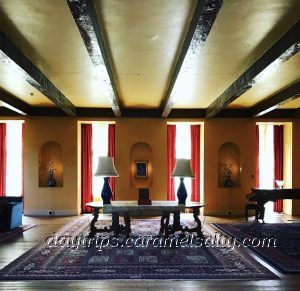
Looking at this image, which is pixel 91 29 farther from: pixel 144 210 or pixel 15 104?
pixel 15 104

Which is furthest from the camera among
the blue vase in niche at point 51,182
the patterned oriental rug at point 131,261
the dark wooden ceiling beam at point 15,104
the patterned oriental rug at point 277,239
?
the blue vase in niche at point 51,182

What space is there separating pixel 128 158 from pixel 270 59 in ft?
18.6

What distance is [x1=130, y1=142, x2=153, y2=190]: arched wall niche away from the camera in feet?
33.2

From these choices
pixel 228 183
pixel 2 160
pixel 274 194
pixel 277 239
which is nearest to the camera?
pixel 277 239

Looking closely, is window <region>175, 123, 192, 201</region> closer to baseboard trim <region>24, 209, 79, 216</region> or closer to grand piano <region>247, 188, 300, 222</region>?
grand piano <region>247, 188, 300, 222</region>

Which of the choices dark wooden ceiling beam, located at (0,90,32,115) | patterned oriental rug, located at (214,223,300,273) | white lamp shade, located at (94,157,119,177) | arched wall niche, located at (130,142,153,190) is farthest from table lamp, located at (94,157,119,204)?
arched wall niche, located at (130,142,153,190)

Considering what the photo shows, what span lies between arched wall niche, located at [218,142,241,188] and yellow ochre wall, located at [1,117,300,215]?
0.88ft

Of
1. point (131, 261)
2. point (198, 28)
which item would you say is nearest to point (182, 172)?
point (131, 261)

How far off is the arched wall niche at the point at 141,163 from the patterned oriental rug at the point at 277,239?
278 cm

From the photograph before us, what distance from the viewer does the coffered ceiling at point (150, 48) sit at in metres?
3.78

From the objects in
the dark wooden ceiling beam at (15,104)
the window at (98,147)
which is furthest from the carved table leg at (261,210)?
the dark wooden ceiling beam at (15,104)

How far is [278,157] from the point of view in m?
10.7

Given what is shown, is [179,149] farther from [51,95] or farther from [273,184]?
[51,95]

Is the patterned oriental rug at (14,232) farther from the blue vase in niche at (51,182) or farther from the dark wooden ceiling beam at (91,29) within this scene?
the dark wooden ceiling beam at (91,29)
